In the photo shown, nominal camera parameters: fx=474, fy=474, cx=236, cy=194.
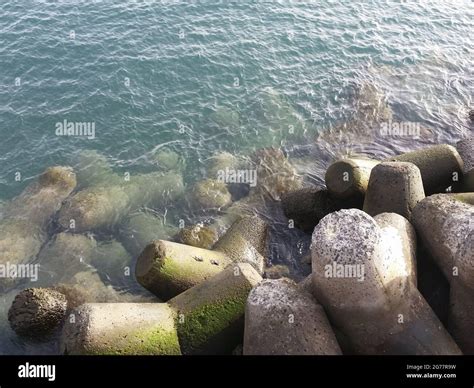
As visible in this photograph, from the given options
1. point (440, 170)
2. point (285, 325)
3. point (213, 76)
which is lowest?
point (285, 325)

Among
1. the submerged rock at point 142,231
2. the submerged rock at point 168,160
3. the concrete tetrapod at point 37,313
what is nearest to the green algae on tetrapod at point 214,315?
the concrete tetrapod at point 37,313

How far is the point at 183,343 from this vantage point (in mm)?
9227

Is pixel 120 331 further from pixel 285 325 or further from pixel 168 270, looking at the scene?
pixel 285 325

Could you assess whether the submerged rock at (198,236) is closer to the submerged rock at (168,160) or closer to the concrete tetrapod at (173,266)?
the concrete tetrapod at (173,266)

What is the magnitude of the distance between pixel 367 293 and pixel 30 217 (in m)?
11.2

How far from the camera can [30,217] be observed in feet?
49.6

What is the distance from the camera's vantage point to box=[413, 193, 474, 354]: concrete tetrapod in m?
8.72

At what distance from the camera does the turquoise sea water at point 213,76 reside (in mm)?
18453

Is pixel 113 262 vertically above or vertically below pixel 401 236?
below

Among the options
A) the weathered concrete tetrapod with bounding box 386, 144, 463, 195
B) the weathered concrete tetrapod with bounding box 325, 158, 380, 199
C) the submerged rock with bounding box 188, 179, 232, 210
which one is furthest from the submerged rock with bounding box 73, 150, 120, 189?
the weathered concrete tetrapod with bounding box 386, 144, 463, 195

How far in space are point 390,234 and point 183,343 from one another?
4639 mm

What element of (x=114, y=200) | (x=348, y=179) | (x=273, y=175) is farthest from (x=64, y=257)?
(x=348, y=179)

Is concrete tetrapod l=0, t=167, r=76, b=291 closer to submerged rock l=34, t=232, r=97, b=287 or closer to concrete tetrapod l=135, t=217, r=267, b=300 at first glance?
submerged rock l=34, t=232, r=97, b=287
